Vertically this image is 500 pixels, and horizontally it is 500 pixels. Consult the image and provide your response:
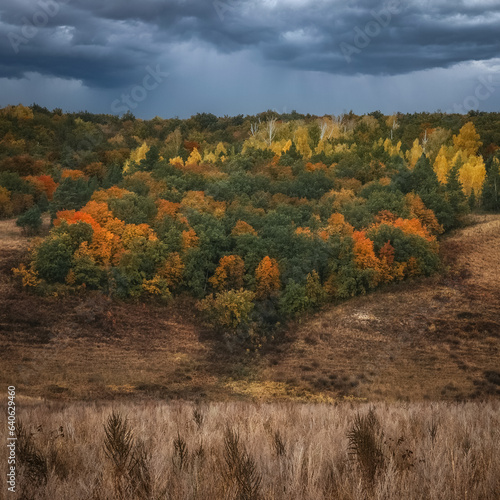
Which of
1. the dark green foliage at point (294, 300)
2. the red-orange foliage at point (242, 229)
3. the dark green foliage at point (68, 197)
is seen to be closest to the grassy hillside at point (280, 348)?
the dark green foliage at point (294, 300)

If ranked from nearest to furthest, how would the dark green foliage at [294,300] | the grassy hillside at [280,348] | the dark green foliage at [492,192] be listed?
the grassy hillside at [280,348] < the dark green foliage at [294,300] < the dark green foliage at [492,192]

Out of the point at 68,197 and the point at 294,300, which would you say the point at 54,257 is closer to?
the point at 68,197

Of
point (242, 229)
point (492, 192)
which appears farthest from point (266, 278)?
point (492, 192)

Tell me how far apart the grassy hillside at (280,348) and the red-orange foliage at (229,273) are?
150 inches

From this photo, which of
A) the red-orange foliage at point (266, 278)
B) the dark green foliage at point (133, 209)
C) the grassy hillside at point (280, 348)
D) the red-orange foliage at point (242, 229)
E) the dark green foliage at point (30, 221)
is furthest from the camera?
the dark green foliage at point (30, 221)

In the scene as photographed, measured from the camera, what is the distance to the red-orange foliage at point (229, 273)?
55.8m

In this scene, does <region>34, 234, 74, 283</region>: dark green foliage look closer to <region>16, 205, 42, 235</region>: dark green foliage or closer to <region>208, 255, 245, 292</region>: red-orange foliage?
<region>16, 205, 42, 235</region>: dark green foliage

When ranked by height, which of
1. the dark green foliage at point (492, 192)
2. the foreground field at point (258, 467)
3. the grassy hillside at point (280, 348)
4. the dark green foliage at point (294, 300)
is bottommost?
the grassy hillside at point (280, 348)

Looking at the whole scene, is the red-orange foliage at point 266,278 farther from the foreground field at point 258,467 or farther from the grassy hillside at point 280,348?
the foreground field at point 258,467

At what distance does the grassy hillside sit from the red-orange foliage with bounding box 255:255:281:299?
4.57m

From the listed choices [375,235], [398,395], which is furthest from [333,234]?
[398,395]

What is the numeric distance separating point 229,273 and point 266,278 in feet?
14.7

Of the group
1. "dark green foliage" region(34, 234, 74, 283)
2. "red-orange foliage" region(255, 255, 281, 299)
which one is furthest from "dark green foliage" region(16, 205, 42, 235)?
"red-orange foliage" region(255, 255, 281, 299)

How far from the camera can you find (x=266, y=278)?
5462 centimetres
